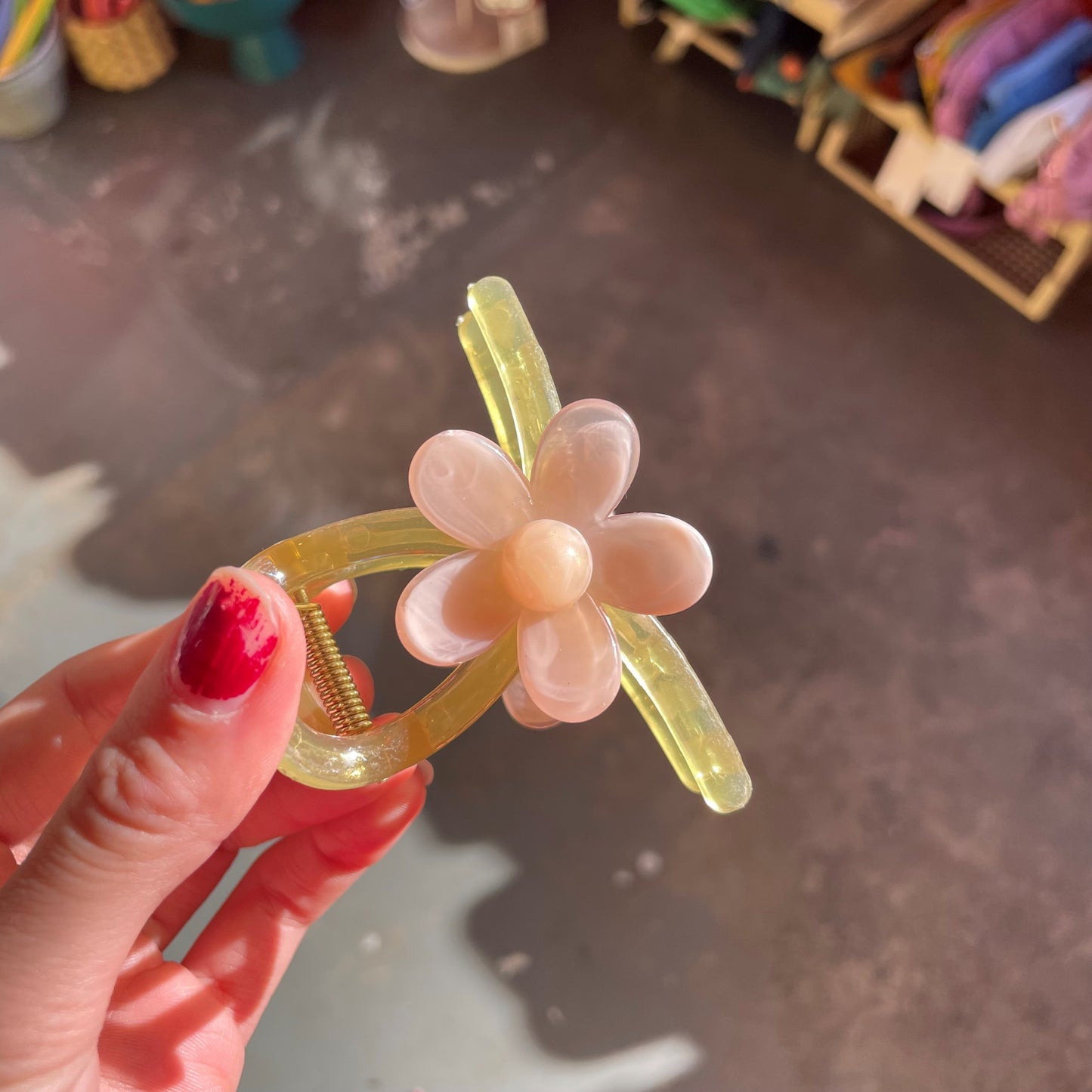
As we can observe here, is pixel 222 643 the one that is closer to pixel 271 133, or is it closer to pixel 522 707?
pixel 522 707

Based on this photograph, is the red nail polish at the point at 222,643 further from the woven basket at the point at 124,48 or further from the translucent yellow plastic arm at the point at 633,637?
the woven basket at the point at 124,48

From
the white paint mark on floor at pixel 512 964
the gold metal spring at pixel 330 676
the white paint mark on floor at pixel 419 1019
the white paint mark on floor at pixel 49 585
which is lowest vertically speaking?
the white paint mark on floor at pixel 419 1019

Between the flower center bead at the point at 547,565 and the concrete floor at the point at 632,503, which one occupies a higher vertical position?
the flower center bead at the point at 547,565

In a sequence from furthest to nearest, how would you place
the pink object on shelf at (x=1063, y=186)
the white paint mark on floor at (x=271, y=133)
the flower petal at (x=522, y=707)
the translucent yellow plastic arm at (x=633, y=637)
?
1. the white paint mark on floor at (x=271, y=133)
2. the pink object on shelf at (x=1063, y=186)
3. the flower petal at (x=522, y=707)
4. the translucent yellow plastic arm at (x=633, y=637)

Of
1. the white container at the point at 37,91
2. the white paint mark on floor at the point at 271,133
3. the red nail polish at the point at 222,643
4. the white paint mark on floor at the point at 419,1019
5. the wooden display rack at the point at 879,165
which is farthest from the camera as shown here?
the white paint mark on floor at the point at 271,133

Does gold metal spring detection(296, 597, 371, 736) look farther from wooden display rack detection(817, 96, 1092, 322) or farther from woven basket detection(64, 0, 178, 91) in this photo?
woven basket detection(64, 0, 178, 91)

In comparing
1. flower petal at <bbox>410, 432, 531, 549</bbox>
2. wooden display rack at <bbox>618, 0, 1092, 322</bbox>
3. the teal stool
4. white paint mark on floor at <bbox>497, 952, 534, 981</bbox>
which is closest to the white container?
the teal stool

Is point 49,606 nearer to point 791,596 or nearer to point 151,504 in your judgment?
point 151,504

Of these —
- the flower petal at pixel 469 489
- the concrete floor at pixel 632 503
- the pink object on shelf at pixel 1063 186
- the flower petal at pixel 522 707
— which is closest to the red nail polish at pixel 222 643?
the flower petal at pixel 469 489
